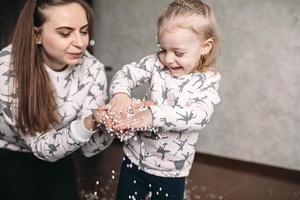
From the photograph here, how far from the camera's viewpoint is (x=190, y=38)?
4.24ft

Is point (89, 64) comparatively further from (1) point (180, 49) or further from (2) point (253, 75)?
(2) point (253, 75)

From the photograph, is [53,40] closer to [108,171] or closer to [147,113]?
[147,113]

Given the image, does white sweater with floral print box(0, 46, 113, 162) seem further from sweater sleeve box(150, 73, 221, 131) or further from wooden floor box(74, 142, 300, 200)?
wooden floor box(74, 142, 300, 200)

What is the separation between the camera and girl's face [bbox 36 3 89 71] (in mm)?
1443

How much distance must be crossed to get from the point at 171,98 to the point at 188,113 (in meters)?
0.13

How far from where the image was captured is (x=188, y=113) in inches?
49.0

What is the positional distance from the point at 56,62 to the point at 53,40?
0.43ft

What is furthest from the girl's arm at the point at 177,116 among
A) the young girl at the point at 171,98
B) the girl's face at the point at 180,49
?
the girl's face at the point at 180,49

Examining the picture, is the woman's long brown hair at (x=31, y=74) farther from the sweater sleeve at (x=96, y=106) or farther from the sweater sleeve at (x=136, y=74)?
the sweater sleeve at (x=136, y=74)

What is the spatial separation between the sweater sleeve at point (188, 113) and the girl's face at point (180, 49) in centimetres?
9

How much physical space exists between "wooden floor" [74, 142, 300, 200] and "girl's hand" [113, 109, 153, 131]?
1.23 meters

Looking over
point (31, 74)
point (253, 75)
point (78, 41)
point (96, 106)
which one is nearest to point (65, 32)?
point (78, 41)

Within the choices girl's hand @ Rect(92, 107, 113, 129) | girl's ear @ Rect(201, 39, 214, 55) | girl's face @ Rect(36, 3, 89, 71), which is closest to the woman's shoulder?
girl's face @ Rect(36, 3, 89, 71)

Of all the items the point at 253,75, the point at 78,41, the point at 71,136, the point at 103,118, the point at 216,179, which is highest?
the point at 78,41
